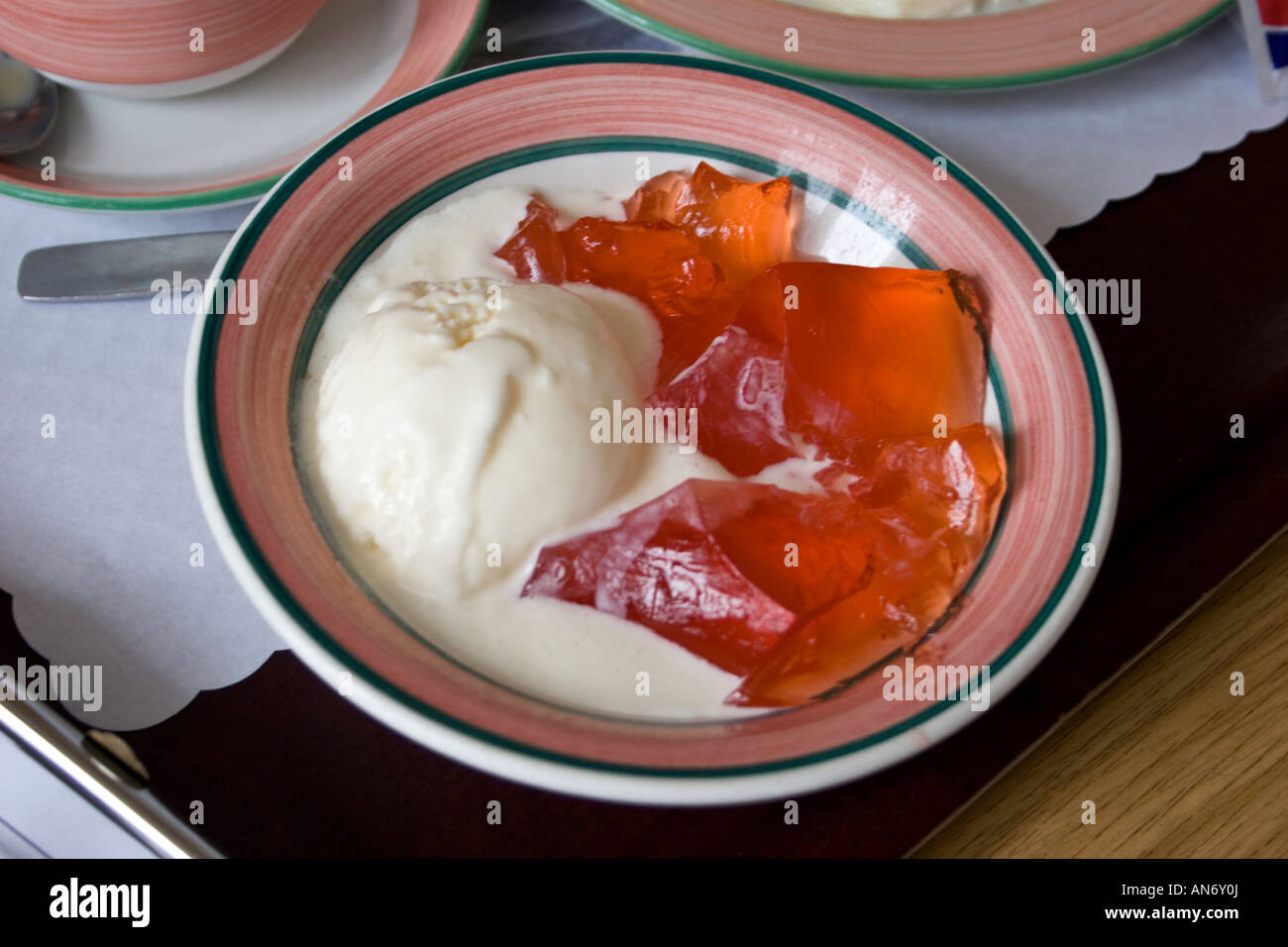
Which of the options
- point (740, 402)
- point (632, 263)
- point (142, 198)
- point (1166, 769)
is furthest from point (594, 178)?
point (1166, 769)

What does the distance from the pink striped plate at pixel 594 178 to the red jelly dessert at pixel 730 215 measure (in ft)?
0.18

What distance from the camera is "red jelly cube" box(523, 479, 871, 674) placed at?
0.72 m

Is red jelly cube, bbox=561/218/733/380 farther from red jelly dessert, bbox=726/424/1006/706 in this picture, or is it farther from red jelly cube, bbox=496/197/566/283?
red jelly dessert, bbox=726/424/1006/706

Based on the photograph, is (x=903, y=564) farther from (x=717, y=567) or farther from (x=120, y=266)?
(x=120, y=266)

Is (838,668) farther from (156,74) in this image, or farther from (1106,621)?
(156,74)

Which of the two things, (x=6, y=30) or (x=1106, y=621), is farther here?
(x=6, y=30)

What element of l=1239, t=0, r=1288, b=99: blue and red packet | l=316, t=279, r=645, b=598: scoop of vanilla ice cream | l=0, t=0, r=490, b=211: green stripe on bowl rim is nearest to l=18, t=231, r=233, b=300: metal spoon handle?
l=0, t=0, r=490, b=211: green stripe on bowl rim

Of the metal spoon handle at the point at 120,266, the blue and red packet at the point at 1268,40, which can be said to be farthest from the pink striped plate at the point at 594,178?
the blue and red packet at the point at 1268,40

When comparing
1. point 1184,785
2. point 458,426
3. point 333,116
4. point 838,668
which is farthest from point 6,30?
point 1184,785

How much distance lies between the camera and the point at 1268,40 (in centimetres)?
109

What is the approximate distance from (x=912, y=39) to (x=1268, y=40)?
39 cm

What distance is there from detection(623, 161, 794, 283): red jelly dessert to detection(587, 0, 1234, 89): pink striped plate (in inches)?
6.3
